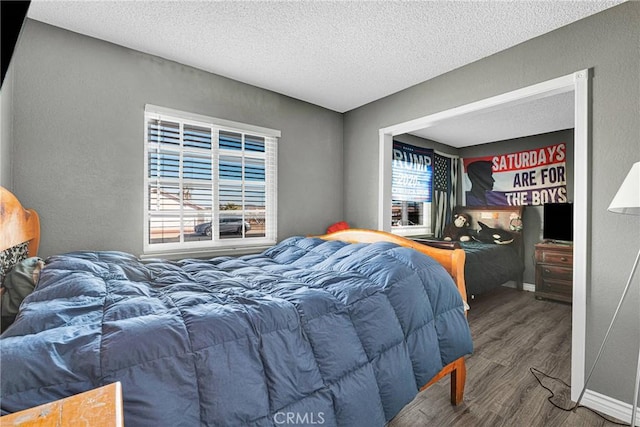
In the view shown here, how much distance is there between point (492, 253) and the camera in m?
4.07

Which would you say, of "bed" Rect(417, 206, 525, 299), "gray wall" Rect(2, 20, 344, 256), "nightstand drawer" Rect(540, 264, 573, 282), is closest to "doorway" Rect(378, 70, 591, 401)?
"bed" Rect(417, 206, 525, 299)

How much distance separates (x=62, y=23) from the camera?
206 centimetres

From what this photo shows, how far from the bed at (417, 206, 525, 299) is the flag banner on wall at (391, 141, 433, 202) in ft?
3.13

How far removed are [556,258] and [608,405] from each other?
2.52m

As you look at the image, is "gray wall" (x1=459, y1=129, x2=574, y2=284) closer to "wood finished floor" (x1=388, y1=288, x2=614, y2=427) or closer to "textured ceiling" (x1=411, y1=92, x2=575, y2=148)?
"textured ceiling" (x1=411, y1=92, x2=575, y2=148)

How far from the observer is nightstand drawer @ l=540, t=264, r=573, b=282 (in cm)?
369

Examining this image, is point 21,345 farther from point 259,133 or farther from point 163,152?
point 259,133

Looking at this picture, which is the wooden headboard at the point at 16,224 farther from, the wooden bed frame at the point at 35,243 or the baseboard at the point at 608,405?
the baseboard at the point at 608,405

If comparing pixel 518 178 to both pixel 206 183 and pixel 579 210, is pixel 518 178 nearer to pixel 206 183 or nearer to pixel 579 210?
pixel 579 210

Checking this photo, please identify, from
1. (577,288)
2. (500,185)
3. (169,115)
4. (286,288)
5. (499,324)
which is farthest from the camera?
(500,185)

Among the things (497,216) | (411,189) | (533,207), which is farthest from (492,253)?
(411,189)

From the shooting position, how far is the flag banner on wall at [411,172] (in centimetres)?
453

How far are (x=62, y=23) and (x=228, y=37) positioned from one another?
1141 mm

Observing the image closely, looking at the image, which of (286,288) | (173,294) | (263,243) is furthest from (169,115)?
(286,288)
